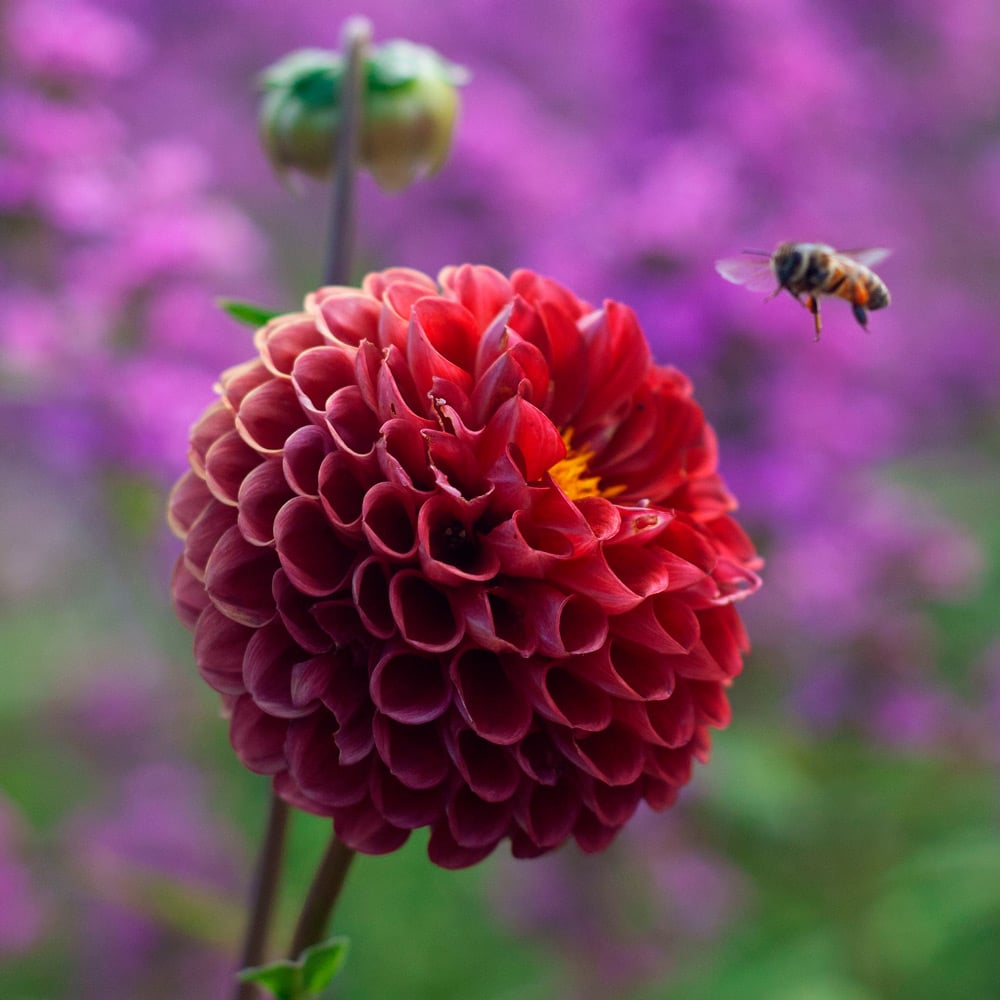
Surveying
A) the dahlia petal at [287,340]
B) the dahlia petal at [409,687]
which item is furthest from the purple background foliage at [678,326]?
the dahlia petal at [409,687]

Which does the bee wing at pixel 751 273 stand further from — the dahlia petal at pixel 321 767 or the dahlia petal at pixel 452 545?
the dahlia petal at pixel 321 767

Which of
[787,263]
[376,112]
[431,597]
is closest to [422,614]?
[431,597]

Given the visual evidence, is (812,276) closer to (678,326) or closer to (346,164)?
(346,164)

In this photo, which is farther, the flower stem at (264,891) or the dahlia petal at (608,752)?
the flower stem at (264,891)

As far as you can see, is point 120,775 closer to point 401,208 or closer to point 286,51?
point 401,208

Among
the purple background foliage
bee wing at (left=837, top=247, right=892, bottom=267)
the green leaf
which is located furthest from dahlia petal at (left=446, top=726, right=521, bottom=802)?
the purple background foliage

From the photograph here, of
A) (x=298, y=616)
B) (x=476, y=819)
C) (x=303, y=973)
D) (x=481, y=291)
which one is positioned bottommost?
(x=303, y=973)
